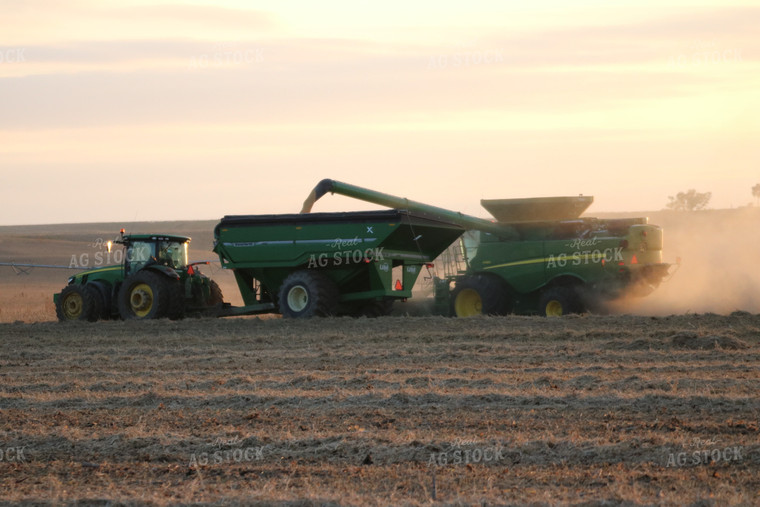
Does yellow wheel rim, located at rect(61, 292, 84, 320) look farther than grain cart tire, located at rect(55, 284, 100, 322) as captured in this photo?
Yes

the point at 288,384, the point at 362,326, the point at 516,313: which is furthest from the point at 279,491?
the point at 516,313

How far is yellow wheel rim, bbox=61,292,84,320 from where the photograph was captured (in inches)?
846

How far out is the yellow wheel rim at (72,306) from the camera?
21.5 metres

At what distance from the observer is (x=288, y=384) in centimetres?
1127

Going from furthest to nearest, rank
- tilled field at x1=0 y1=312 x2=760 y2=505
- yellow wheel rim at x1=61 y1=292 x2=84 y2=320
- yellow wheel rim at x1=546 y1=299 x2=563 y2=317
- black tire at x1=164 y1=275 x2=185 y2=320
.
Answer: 1. yellow wheel rim at x1=61 y1=292 x2=84 y2=320
2. black tire at x1=164 y1=275 x2=185 y2=320
3. yellow wheel rim at x1=546 y1=299 x2=563 y2=317
4. tilled field at x1=0 y1=312 x2=760 y2=505

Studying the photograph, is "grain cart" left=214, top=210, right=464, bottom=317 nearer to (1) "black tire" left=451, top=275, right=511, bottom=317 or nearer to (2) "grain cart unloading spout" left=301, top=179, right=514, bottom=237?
(2) "grain cart unloading spout" left=301, top=179, right=514, bottom=237

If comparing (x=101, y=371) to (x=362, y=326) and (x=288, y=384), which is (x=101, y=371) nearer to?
(x=288, y=384)

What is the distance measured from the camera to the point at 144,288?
2067 centimetres

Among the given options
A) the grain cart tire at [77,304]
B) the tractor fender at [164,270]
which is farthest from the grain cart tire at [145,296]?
the grain cart tire at [77,304]

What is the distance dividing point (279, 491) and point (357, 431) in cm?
189

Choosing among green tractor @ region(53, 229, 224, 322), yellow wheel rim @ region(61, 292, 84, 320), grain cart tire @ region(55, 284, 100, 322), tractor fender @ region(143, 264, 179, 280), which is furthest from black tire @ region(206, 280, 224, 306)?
yellow wheel rim @ region(61, 292, 84, 320)

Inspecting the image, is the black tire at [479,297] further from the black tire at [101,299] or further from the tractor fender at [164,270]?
the black tire at [101,299]

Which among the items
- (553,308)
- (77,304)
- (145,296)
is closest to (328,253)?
(145,296)

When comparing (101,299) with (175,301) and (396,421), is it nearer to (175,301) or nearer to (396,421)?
(175,301)
